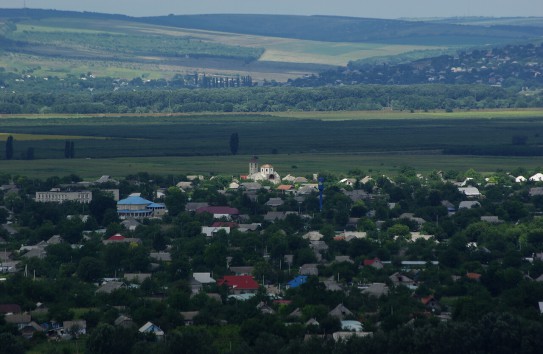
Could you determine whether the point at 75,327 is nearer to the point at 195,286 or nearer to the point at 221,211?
the point at 195,286

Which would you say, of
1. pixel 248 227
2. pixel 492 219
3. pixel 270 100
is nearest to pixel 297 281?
pixel 248 227

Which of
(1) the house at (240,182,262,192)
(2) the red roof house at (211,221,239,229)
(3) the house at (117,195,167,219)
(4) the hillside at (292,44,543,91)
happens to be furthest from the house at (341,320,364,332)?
(4) the hillside at (292,44,543,91)

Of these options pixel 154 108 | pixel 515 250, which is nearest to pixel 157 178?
pixel 515 250

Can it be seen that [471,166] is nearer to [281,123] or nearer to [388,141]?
[388,141]

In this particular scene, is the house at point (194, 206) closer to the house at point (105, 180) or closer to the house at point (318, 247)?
the house at point (105, 180)

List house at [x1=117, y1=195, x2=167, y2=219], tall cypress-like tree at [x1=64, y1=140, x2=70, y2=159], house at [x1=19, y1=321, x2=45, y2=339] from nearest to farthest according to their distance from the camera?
house at [x1=19, y1=321, x2=45, y2=339] < house at [x1=117, y1=195, x2=167, y2=219] < tall cypress-like tree at [x1=64, y1=140, x2=70, y2=159]

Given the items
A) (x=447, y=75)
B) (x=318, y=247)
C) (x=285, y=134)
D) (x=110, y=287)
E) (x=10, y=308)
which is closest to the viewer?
(x=10, y=308)

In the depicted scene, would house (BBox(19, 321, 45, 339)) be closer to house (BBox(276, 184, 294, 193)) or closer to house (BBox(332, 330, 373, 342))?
house (BBox(332, 330, 373, 342))
